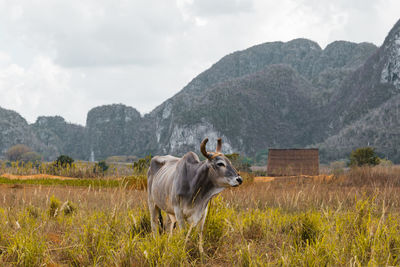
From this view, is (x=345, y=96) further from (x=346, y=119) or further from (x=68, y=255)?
(x=68, y=255)

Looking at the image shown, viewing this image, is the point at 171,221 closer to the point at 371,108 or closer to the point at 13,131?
the point at 371,108

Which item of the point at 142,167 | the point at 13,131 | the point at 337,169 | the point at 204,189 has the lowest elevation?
the point at 337,169

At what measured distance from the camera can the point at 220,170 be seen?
4.20 m

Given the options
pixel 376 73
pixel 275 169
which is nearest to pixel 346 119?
pixel 376 73

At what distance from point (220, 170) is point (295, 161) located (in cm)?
2681

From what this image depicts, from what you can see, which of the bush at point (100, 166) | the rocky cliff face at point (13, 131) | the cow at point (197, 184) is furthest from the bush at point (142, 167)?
the rocky cliff face at point (13, 131)

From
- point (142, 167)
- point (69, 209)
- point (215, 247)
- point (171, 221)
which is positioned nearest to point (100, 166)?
point (142, 167)

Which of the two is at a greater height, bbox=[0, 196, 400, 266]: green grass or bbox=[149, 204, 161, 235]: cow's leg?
bbox=[149, 204, 161, 235]: cow's leg

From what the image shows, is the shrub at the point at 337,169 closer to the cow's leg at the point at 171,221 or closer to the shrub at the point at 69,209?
the shrub at the point at 69,209

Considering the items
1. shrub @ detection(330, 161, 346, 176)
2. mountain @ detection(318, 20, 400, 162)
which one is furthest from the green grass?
mountain @ detection(318, 20, 400, 162)

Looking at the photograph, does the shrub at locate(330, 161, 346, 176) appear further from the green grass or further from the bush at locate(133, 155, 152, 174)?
the green grass

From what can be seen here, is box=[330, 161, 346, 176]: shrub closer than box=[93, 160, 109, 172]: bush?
Yes

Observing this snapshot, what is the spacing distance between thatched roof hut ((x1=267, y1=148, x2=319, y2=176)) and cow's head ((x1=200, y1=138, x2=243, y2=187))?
2477 cm

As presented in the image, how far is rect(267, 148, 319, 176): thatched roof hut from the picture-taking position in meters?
29.0
